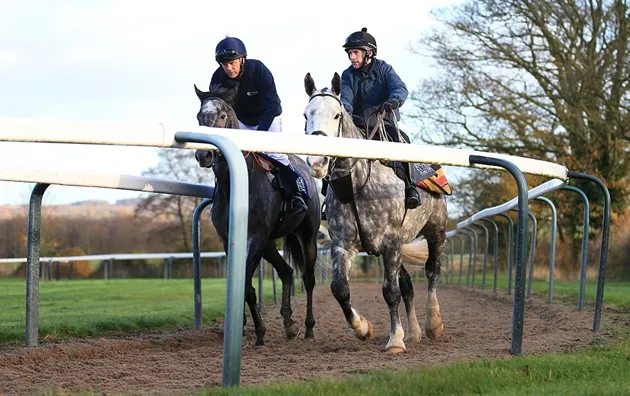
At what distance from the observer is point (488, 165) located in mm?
7090

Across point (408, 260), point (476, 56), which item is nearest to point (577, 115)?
point (476, 56)

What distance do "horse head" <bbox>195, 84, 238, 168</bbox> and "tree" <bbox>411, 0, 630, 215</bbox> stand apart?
21.3 metres

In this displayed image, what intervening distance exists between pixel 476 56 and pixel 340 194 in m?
24.0

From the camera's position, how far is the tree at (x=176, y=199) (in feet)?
173

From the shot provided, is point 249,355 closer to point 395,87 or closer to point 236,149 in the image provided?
point 395,87

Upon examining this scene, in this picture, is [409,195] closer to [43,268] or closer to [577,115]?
[577,115]

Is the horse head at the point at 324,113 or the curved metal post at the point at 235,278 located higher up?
the horse head at the point at 324,113

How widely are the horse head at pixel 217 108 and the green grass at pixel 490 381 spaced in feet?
10.8

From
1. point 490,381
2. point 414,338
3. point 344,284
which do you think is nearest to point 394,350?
point 344,284

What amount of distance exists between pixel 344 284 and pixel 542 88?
2458cm

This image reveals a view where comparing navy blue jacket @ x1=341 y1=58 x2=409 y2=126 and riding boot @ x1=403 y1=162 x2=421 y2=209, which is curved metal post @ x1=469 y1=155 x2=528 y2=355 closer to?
riding boot @ x1=403 y1=162 x2=421 y2=209

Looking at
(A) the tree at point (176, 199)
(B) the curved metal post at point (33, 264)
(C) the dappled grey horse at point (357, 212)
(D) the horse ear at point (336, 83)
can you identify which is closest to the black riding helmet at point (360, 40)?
(C) the dappled grey horse at point (357, 212)

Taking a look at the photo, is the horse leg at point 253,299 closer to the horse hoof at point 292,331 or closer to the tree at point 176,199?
the horse hoof at point 292,331

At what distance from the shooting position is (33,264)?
7.66 m
